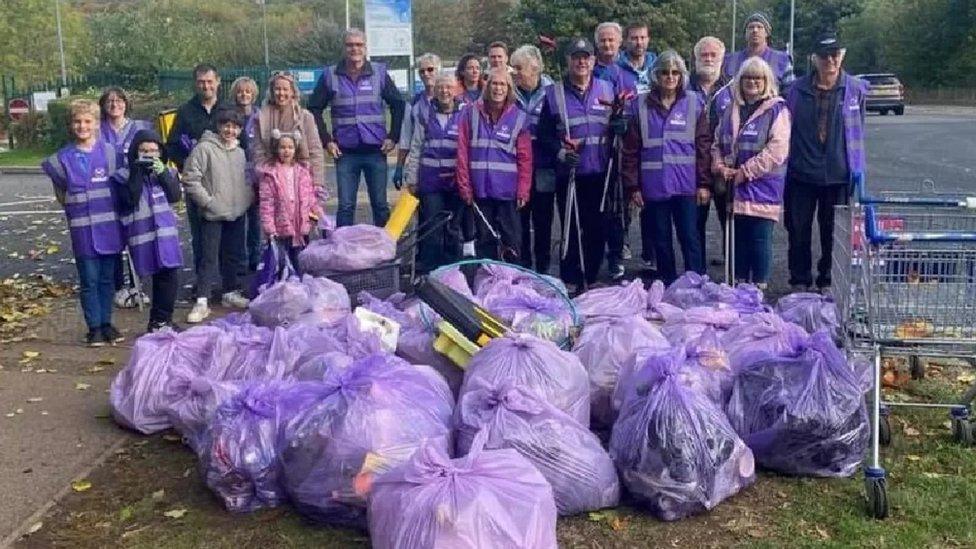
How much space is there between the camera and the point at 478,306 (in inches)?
206

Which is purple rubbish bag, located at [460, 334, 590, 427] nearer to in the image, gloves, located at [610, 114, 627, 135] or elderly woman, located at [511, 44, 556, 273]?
gloves, located at [610, 114, 627, 135]

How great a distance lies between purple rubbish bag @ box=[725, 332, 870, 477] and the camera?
420cm

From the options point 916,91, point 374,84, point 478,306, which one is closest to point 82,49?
point 916,91

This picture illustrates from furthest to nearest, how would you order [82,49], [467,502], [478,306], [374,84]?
[82,49]
[374,84]
[478,306]
[467,502]

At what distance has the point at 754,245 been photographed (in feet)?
22.5

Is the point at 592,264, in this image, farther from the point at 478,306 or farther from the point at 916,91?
the point at 916,91

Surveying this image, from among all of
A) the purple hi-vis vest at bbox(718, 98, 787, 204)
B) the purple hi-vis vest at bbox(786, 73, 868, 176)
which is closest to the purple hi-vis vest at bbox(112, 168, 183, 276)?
the purple hi-vis vest at bbox(718, 98, 787, 204)

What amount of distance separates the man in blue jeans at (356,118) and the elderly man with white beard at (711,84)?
2.28 metres

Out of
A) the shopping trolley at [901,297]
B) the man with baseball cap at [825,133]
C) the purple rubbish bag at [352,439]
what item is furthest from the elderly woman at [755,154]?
the purple rubbish bag at [352,439]

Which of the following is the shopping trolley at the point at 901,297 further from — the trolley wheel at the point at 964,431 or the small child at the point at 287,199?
the small child at the point at 287,199

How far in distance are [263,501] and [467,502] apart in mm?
1249

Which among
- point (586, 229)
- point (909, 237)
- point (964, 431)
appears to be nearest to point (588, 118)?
point (586, 229)

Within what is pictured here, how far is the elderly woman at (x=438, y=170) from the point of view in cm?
729

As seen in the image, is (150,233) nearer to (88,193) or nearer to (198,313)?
(88,193)
